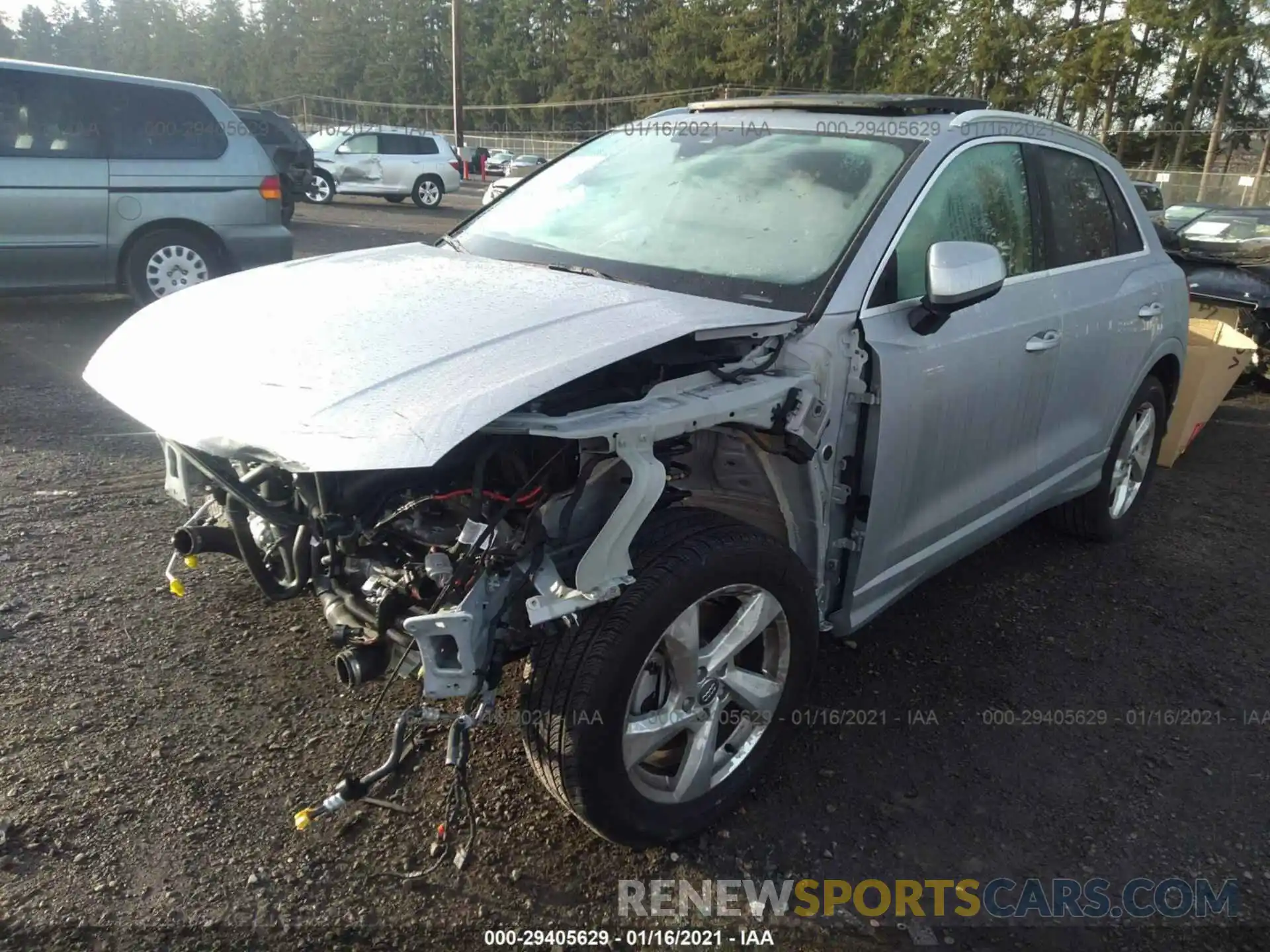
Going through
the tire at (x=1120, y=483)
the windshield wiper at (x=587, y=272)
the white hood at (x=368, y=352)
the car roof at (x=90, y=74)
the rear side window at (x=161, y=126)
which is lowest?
the tire at (x=1120, y=483)

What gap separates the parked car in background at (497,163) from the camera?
38731 millimetres

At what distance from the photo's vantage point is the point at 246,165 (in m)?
7.58

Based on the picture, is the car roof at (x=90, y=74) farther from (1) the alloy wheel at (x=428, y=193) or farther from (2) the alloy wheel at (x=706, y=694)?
(1) the alloy wheel at (x=428, y=193)

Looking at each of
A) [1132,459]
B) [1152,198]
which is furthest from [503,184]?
[1152,198]

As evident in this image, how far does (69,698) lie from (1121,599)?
152 inches

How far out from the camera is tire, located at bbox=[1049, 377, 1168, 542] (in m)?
4.14

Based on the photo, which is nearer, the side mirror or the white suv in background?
the side mirror

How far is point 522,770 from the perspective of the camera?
8.54 ft

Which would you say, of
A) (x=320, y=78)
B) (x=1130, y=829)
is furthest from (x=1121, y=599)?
(x=320, y=78)

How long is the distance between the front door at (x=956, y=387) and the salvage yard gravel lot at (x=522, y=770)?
460mm

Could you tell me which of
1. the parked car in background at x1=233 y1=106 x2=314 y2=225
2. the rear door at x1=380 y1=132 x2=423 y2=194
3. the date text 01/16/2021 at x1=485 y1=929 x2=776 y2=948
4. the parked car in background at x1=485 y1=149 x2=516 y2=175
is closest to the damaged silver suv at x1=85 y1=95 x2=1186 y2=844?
the date text 01/16/2021 at x1=485 y1=929 x2=776 y2=948

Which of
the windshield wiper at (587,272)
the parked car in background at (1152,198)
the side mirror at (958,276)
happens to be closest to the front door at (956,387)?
the side mirror at (958,276)

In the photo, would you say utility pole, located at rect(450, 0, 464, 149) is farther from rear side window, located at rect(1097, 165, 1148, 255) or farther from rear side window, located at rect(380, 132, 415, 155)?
rear side window, located at rect(1097, 165, 1148, 255)

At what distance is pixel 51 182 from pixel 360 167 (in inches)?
571
